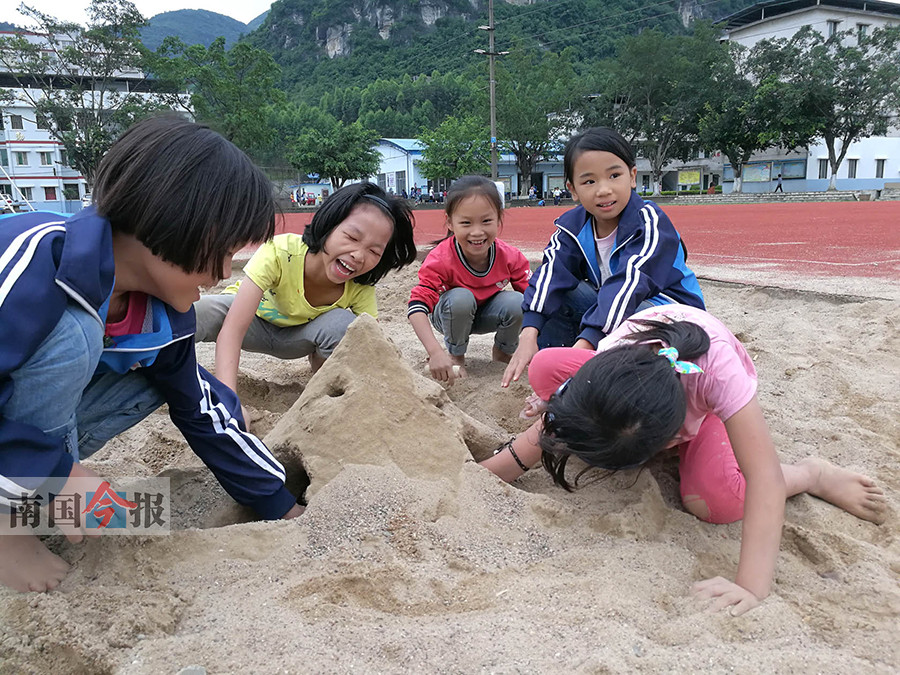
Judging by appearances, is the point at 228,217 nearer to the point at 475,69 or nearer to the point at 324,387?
the point at 324,387

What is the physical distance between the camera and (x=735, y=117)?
32438 mm

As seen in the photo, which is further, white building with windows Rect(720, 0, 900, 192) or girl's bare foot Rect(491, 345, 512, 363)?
white building with windows Rect(720, 0, 900, 192)

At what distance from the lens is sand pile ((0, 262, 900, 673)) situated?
1.19m

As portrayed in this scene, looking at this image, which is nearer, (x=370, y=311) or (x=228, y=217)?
(x=228, y=217)

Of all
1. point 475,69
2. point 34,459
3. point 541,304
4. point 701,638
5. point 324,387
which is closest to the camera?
point 701,638

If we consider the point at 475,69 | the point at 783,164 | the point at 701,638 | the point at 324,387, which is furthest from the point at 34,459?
the point at 475,69

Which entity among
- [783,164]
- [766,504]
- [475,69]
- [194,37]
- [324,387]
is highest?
[194,37]

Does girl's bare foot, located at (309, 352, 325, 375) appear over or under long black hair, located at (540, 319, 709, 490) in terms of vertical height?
under

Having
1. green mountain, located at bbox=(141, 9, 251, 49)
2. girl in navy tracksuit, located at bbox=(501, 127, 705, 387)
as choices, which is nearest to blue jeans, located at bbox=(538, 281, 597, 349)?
girl in navy tracksuit, located at bbox=(501, 127, 705, 387)

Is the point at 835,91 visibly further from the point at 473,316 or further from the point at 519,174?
the point at 473,316

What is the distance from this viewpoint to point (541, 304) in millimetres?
2799

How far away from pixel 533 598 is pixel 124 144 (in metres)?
1.28

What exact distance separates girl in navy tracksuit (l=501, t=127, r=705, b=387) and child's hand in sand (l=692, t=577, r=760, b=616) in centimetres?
103

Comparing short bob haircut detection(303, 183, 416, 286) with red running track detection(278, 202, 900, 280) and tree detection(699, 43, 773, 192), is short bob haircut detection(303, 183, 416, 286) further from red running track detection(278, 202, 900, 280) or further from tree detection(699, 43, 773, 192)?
tree detection(699, 43, 773, 192)
